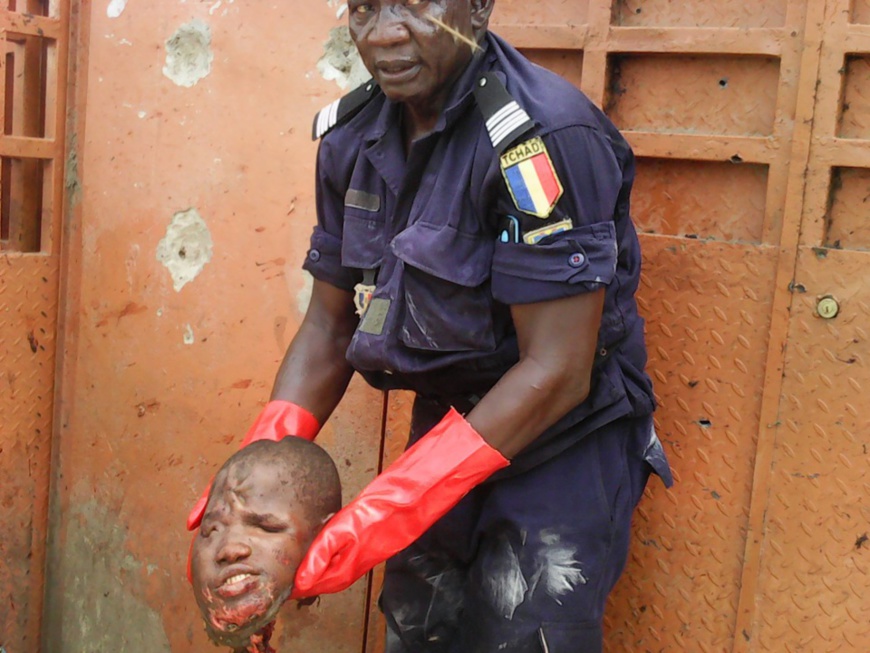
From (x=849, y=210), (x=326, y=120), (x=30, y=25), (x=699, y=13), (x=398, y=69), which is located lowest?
(x=849, y=210)

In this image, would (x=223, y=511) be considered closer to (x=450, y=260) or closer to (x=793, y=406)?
(x=450, y=260)

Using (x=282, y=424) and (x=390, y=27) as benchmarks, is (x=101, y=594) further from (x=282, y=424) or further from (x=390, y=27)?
(x=390, y=27)

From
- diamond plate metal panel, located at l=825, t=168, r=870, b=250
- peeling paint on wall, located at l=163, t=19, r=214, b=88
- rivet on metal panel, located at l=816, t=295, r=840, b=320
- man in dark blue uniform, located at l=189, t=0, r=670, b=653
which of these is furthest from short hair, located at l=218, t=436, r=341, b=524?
peeling paint on wall, located at l=163, t=19, r=214, b=88

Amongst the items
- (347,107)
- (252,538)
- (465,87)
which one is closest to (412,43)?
(465,87)

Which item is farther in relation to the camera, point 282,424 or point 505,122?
point 282,424

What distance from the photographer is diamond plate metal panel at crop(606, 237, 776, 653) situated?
9.06 feet

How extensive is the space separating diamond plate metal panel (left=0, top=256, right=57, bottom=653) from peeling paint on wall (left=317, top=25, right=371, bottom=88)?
47.6 inches

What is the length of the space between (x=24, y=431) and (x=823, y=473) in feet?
8.41

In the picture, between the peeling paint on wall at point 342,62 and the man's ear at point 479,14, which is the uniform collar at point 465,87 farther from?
the peeling paint on wall at point 342,62

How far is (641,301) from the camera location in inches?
114

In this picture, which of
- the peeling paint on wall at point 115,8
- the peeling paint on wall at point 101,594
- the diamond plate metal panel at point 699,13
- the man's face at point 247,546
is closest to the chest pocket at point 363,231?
the man's face at point 247,546

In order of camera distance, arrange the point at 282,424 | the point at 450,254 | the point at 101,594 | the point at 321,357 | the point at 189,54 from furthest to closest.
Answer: the point at 101,594
the point at 189,54
the point at 321,357
the point at 282,424
the point at 450,254

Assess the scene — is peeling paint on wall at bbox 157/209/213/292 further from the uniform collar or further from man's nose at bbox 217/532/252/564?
man's nose at bbox 217/532/252/564

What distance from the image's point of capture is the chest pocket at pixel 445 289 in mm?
2193
